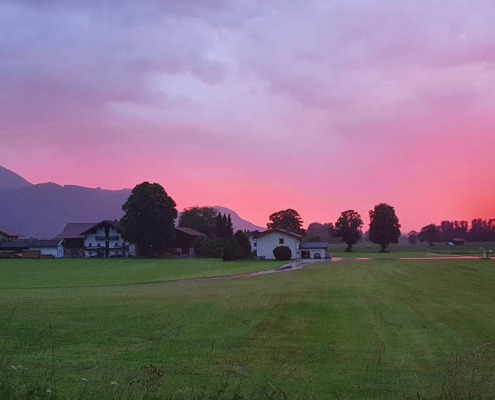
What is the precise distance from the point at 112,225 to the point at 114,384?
11583 cm

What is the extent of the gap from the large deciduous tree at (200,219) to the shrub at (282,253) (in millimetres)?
55926

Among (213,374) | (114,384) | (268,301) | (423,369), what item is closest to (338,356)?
(423,369)

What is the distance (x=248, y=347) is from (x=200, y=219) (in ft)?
440

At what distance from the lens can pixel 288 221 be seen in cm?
14762

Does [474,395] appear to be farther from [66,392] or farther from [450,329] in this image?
[450,329]

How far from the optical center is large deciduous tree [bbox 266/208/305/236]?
Answer: 14738cm

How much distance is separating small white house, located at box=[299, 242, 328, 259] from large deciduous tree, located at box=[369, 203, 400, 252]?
135 feet

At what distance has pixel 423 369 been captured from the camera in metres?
10.6

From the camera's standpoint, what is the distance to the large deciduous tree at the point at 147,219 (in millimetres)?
101000

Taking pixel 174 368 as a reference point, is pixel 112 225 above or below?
above

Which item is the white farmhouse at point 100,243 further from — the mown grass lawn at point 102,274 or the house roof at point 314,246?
the mown grass lawn at point 102,274

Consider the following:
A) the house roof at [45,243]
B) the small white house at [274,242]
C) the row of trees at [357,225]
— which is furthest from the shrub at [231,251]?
the house roof at [45,243]

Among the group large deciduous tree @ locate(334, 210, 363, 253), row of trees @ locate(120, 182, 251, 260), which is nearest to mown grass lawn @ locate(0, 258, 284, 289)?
row of trees @ locate(120, 182, 251, 260)

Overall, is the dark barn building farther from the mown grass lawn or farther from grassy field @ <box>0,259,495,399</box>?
grassy field @ <box>0,259,495,399</box>
